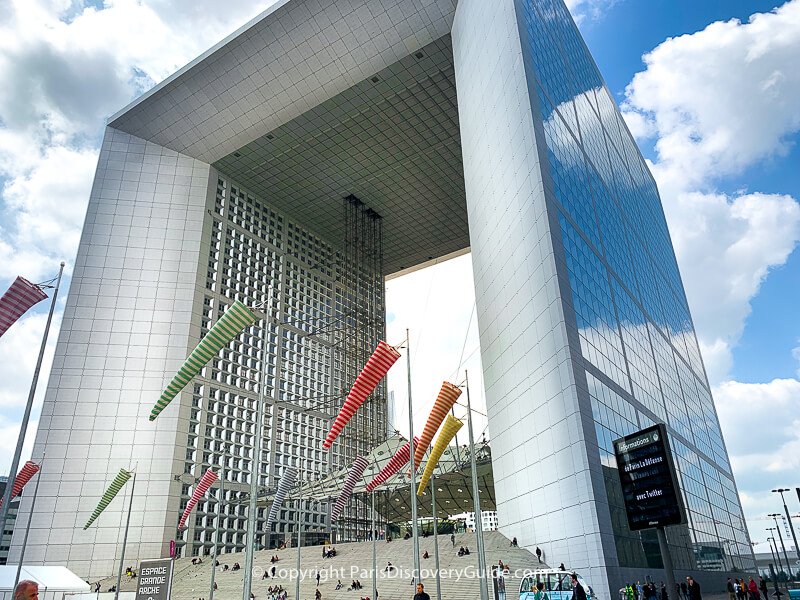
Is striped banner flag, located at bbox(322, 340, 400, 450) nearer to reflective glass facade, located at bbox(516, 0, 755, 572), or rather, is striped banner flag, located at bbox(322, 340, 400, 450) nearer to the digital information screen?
reflective glass facade, located at bbox(516, 0, 755, 572)

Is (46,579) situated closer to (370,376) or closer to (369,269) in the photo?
(370,376)

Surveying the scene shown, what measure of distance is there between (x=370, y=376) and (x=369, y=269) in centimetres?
6891

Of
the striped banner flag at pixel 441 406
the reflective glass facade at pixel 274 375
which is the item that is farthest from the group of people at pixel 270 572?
the striped banner flag at pixel 441 406

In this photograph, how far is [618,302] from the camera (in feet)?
169

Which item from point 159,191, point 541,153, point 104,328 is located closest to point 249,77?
point 159,191

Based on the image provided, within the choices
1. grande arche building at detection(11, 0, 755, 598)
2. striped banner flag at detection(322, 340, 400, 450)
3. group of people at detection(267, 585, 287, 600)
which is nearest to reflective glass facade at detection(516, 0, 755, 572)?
grande arche building at detection(11, 0, 755, 598)

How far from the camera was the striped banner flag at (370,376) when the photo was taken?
28.4 meters

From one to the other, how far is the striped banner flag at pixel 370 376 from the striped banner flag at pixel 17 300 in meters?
14.3

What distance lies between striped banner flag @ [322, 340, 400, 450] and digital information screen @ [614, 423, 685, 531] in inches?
522

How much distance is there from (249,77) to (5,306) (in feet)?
162

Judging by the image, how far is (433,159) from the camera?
81562 millimetres

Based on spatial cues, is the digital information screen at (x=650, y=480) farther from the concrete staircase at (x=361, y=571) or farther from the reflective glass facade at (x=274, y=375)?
the reflective glass facade at (x=274, y=375)

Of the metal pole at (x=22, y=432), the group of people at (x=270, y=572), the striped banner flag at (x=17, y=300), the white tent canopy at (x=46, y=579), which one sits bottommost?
the white tent canopy at (x=46, y=579)

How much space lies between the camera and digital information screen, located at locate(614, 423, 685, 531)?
47.9ft
